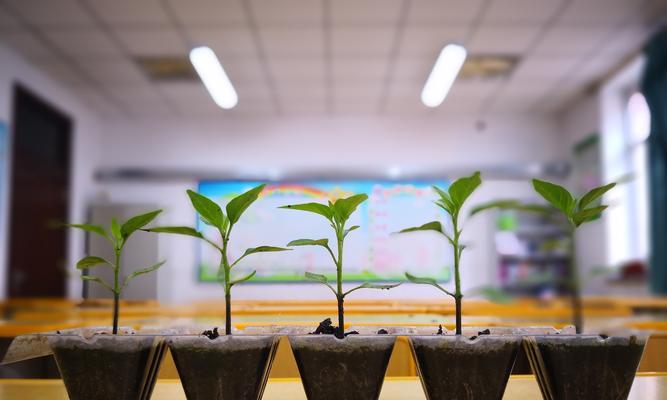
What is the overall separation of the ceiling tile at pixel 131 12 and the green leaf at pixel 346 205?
371 cm

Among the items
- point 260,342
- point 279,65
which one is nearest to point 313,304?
point 260,342

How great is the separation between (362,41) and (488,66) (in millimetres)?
1339

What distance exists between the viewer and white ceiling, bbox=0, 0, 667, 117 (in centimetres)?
420

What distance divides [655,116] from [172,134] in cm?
504

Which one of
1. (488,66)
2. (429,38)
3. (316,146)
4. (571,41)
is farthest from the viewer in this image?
(316,146)

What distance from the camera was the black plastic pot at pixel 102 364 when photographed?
735 millimetres

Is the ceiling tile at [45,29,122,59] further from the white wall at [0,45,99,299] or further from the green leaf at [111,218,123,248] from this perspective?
the green leaf at [111,218,123,248]

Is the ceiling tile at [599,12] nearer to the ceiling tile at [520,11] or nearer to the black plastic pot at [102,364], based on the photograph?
the ceiling tile at [520,11]

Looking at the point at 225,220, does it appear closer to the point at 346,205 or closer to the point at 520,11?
the point at 346,205

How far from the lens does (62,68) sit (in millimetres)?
5379

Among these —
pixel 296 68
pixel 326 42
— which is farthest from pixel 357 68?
pixel 326 42

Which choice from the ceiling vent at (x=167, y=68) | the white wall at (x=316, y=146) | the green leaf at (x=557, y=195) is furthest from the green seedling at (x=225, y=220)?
the white wall at (x=316, y=146)

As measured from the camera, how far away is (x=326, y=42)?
15.8ft

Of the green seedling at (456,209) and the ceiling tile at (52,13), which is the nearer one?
the green seedling at (456,209)
